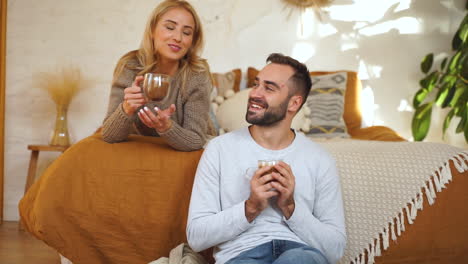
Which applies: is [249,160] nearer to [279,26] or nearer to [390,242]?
[390,242]

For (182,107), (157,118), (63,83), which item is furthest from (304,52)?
(157,118)

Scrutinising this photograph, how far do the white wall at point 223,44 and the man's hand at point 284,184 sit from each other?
2.28 meters

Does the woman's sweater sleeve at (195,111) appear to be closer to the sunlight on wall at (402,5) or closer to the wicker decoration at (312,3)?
the wicker decoration at (312,3)

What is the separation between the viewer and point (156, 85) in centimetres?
154

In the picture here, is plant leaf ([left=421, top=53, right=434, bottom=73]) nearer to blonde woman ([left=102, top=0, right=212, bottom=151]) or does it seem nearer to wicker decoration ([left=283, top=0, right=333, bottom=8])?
wicker decoration ([left=283, top=0, right=333, bottom=8])

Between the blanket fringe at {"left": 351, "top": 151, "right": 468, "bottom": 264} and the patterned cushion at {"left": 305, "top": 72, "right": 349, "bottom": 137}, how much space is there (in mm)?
1272

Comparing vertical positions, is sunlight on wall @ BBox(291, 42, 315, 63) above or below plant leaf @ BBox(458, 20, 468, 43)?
below

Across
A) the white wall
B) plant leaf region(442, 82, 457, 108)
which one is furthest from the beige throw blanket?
plant leaf region(442, 82, 457, 108)

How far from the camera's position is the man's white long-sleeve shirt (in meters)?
Result: 1.40

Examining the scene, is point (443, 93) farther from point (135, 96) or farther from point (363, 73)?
point (135, 96)

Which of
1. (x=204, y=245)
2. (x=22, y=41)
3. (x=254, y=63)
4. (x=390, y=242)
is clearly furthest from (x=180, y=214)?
(x=22, y=41)

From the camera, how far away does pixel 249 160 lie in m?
1.52

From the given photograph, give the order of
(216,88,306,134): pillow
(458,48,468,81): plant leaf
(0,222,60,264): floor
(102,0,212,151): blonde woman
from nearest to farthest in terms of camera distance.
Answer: (102,0,212,151): blonde woman
(0,222,60,264): floor
(216,88,306,134): pillow
(458,48,468,81): plant leaf

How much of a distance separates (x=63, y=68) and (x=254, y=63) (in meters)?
1.35
